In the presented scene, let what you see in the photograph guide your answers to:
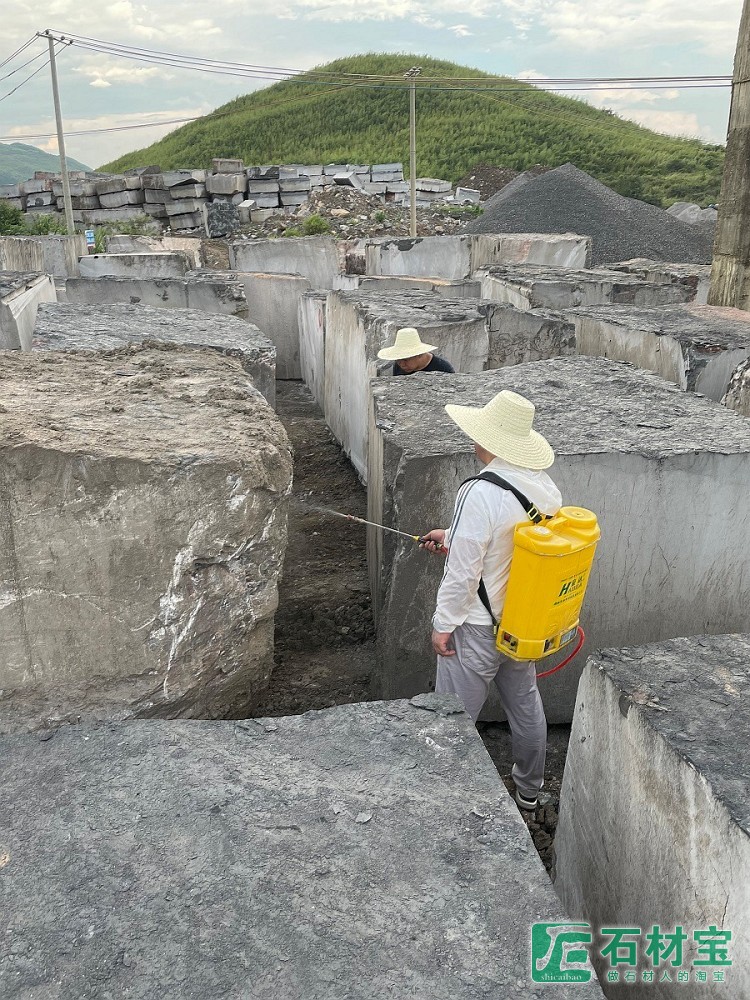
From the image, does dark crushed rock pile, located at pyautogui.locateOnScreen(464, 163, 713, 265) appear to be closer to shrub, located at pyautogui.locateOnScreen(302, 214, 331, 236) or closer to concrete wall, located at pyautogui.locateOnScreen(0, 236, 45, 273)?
shrub, located at pyautogui.locateOnScreen(302, 214, 331, 236)

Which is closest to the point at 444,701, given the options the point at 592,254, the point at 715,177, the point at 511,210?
the point at 592,254

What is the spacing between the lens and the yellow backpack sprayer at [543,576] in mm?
2420

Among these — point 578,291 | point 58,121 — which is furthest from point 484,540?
point 58,121

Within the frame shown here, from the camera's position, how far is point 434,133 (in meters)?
38.4

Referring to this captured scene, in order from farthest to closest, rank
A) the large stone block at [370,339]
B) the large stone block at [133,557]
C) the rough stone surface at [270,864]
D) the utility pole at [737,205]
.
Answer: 1. the utility pole at [737,205]
2. the large stone block at [370,339]
3. the large stone block at [133,557]
4. the rough stone surface at [270,864]

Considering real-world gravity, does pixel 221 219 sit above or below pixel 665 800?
above

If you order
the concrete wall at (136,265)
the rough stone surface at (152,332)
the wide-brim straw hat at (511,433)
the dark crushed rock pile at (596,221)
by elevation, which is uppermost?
the dark crushed rock pile at (596,221)

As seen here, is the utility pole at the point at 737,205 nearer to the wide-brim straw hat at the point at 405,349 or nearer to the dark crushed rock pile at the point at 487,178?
the wide-brim straw hat at the point at 405,349

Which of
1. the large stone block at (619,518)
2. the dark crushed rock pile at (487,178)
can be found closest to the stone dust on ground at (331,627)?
the large stone block at (619,518)

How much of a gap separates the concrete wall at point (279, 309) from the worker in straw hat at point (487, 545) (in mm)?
7911

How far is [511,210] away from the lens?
60.3ft

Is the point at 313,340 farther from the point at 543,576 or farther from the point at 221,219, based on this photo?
the point at 221,219

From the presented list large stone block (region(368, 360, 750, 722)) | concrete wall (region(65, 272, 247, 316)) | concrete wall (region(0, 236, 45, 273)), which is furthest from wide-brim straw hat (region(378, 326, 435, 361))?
concrete wall (region(0, 236, 45, 273))

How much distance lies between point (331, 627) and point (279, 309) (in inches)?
276
